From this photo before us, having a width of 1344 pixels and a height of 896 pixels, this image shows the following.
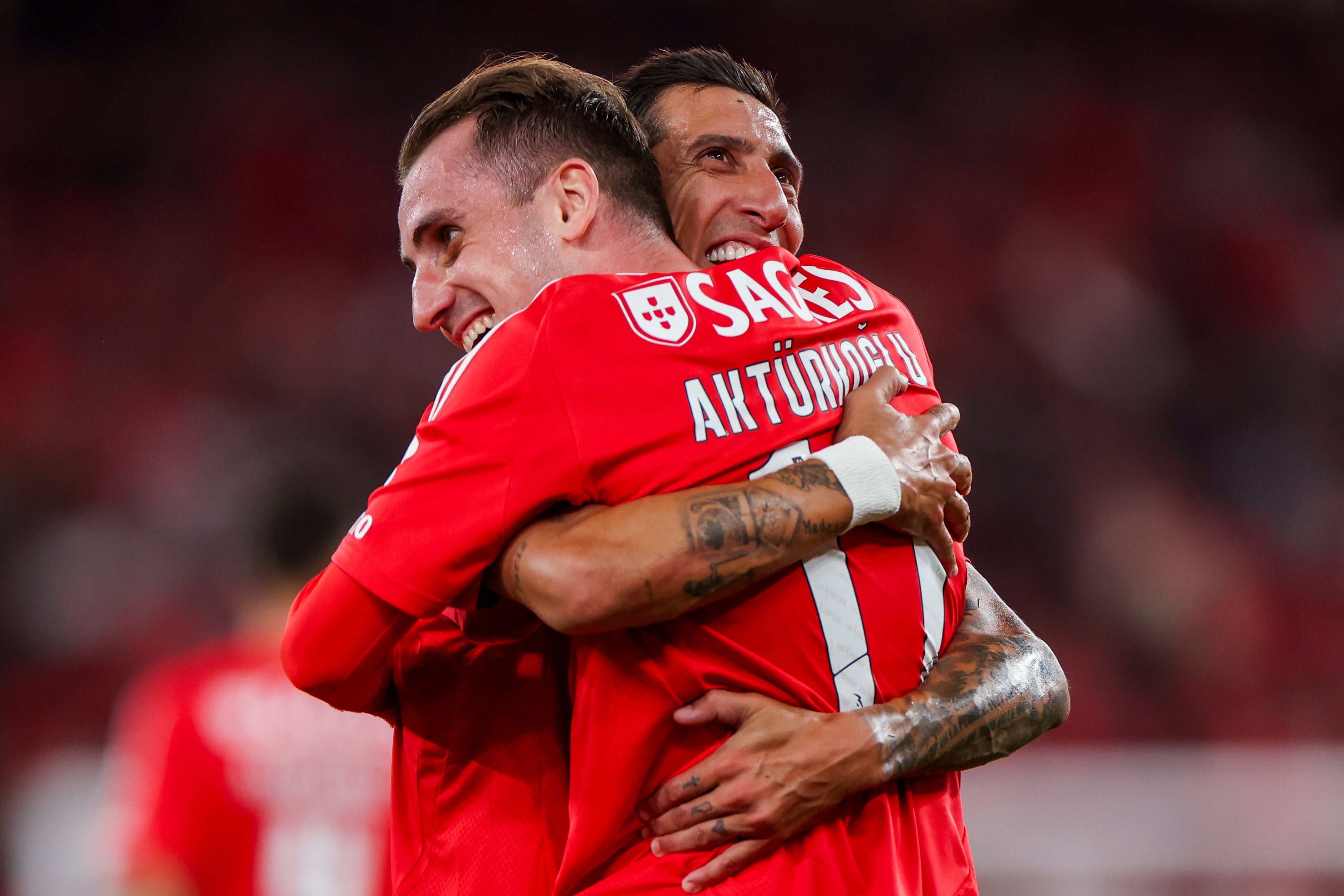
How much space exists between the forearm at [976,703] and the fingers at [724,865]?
226mm

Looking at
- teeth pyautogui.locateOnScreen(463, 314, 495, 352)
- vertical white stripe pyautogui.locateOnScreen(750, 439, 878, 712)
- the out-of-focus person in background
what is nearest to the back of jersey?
vertical white stripe pyautogui.locateOnScreen(750, 439, 878, 712)

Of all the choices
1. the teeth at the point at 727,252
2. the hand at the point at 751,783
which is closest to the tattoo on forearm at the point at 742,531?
the hand at the point at 751,783

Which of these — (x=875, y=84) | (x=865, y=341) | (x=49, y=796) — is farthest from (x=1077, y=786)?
(x=875, y=84)

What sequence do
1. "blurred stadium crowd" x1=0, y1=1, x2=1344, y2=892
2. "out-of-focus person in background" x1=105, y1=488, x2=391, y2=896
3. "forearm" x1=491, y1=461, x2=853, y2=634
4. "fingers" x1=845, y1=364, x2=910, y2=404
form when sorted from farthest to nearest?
"blurred stadium crowd" x1=0, y1=1, x2=1344, y2=892, "out-of-focus person in background" x1=105, y1=488, x2=391, y2=896, "fingers" x1=845, y1=364, x2=910, y2=404, "forearm" x1=491, y1=461, x2=853, y2=634

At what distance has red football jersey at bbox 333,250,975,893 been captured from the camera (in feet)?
5.95

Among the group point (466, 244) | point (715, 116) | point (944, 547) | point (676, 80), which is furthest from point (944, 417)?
point (676, 80)

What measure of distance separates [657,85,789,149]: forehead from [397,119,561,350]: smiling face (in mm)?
642

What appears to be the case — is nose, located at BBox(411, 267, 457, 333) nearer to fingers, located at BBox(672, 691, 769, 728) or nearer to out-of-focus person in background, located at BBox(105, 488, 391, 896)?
fingers, located at BBox(672, 691, 769, 728)

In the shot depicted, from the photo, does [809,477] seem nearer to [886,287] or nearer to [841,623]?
[841,623]

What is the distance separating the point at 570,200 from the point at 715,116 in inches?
26.5

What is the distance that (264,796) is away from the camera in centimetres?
392

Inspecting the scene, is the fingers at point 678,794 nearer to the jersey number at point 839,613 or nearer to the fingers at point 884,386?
the jersey number at point 839,613

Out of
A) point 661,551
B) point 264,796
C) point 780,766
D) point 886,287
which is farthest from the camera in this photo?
point 886,287

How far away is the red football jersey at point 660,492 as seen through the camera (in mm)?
1813
